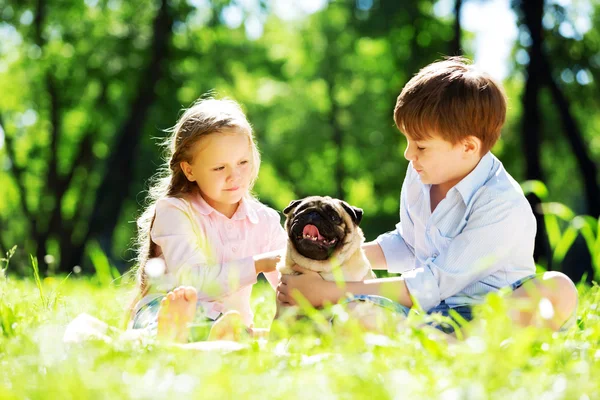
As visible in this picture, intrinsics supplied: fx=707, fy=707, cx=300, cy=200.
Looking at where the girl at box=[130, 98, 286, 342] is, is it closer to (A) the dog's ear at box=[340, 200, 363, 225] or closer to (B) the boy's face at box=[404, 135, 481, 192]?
(A) the dog's ear at box=[340, 200, 363, 225]

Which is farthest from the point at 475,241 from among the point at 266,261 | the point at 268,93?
the point at 268,93

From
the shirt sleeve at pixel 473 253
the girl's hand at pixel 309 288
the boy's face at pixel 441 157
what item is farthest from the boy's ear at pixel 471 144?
the girl's hand at pixel 309 288

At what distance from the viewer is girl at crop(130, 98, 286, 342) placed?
3.93 m

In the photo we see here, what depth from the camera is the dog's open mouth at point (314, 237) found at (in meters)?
3.55

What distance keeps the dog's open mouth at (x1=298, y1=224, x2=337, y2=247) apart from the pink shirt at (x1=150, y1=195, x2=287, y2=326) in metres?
0.45

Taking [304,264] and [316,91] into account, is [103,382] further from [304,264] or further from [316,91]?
[316,91]

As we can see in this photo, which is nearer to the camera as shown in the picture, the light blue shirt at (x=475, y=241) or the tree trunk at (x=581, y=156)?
the light blue shirt at (x=475, y=241)

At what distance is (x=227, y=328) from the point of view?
3168 millimetres

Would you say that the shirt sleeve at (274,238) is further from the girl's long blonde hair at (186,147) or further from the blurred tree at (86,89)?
the blurred tree at (86,89)

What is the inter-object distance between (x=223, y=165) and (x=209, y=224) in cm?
38

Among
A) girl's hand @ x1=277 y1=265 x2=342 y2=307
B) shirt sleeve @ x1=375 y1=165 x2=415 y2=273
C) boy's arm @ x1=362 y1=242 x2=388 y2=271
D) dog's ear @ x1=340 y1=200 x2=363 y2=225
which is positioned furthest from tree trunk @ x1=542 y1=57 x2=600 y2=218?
girl's hand @ x1=277 y1=265 x2=342 y2=307

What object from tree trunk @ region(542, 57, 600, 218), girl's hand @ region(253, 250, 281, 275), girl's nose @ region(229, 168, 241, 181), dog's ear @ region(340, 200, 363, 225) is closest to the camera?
dog's ear @ region(340, 200, 363, 225)

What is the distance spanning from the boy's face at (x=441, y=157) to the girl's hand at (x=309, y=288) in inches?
33.1

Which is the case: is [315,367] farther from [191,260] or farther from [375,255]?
[375,255]
